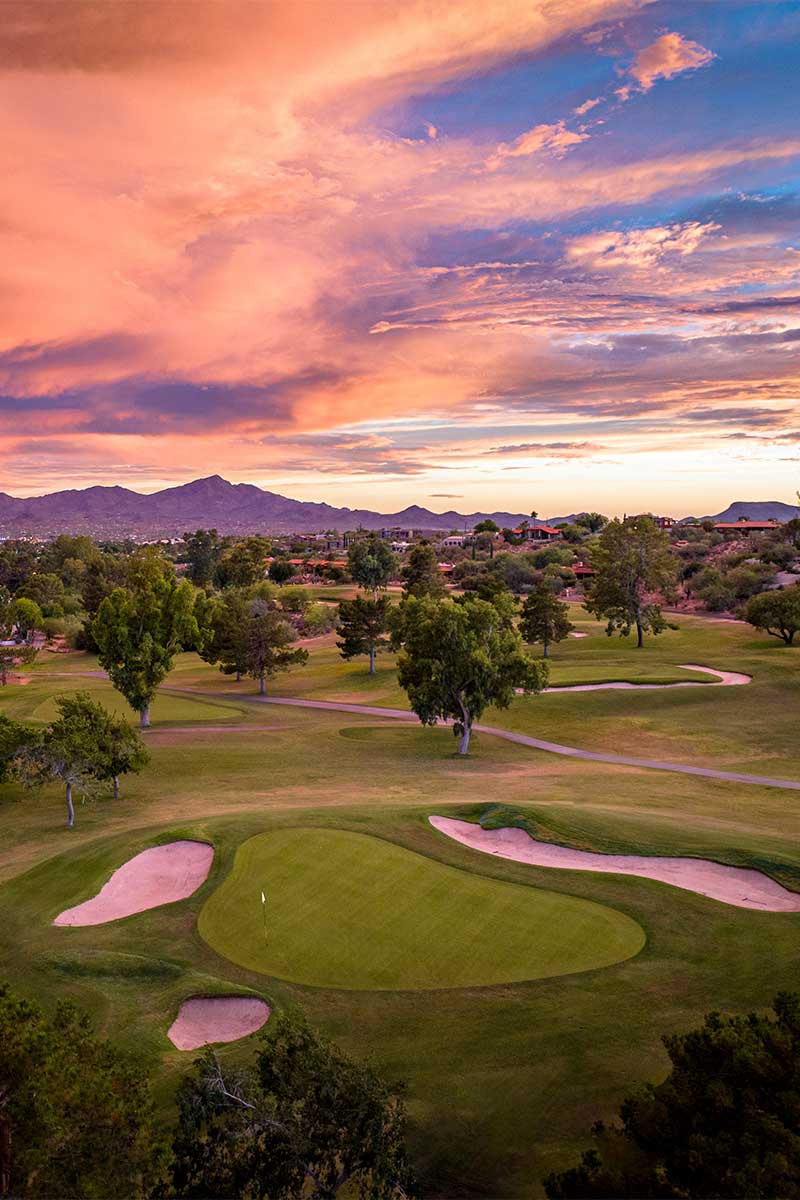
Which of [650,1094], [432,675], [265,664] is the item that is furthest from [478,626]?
[650,1094]

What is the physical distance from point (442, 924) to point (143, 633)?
3717cm

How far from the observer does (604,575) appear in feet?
250

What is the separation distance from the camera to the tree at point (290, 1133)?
33.1ft

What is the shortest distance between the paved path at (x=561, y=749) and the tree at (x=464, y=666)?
4.21 m

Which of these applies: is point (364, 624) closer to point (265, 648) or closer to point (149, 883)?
point (265, 648)

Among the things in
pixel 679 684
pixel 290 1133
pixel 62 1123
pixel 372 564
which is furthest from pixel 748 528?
pixel 62 1123

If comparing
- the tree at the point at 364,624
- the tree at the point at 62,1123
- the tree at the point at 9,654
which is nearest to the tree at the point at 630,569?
the tree at the point at 364,624

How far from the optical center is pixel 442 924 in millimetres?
19594

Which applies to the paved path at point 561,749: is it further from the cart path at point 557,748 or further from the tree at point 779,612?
the tree at point 779,612

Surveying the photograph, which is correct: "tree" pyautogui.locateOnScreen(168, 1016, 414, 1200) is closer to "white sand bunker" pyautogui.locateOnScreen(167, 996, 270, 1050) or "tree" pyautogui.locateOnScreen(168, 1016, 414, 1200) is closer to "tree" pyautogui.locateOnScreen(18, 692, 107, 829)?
"white sand bunker" pyautogui.locateOnScreen(167, 996, 270, 1050)

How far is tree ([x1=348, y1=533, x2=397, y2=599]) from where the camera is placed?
128500mm

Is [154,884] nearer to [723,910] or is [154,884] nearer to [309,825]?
[309,825]

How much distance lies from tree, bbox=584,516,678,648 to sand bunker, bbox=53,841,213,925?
57.3 meters

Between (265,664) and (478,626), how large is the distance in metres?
28.9
